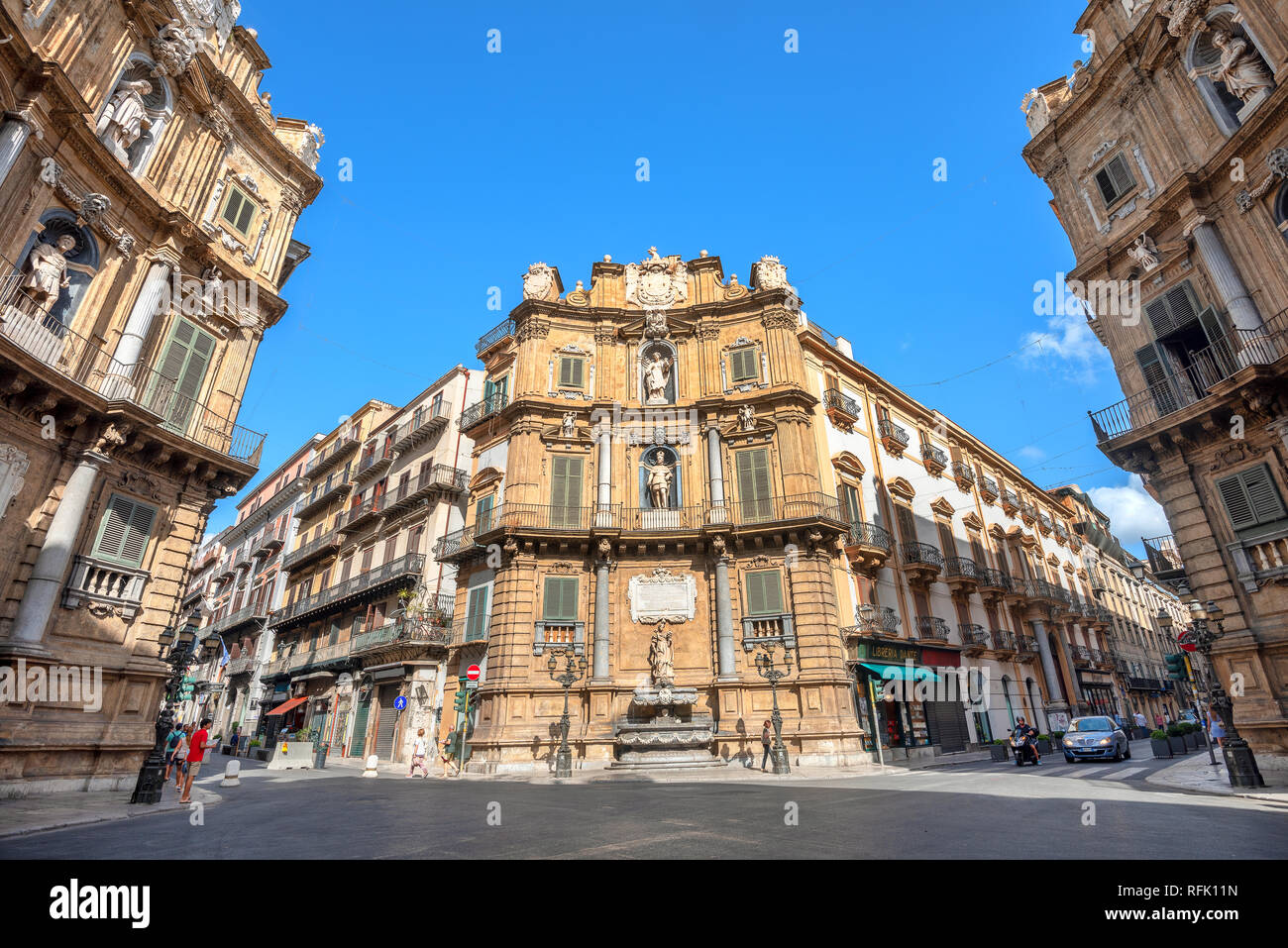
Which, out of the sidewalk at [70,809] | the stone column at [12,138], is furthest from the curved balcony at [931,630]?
the stone column at [12,138]

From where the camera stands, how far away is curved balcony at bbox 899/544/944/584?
81.2 feet

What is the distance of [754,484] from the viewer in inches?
884

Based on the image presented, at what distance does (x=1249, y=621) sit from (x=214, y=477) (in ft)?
76.6

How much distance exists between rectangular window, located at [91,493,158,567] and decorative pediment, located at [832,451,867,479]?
21.1 metres

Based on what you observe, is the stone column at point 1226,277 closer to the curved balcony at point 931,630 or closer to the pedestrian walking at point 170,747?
the curved balcony at point 931,630

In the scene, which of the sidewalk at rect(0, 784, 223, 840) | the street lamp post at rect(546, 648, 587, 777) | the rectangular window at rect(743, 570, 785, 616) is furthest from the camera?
the rectangular window at rect(743, 570, 785, 616)

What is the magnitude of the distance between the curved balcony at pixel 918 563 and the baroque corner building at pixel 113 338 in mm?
23214

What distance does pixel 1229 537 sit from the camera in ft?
42.1

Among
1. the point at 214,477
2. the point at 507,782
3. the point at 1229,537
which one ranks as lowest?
the point at 507,782

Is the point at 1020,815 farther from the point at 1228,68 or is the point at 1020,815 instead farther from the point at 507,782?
the point at 1228,68

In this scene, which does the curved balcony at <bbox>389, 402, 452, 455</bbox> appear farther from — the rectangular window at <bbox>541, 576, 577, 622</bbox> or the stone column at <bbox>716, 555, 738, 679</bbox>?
the stone column at <bbox>716, 555, 738, 679</bbox>

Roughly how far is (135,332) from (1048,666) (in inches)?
1555

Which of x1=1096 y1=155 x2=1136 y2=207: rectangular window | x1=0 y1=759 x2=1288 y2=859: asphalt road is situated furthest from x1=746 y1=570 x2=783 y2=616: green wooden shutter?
x1=1096 y1=155 x2=1136 y2=207: rectangular window
